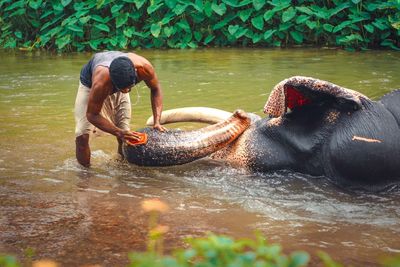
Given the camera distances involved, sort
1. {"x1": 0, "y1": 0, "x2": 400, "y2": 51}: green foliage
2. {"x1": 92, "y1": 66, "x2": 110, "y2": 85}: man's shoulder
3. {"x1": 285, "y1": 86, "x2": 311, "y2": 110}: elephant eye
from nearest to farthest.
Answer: {"x1": 285, "y1": 86, "x2": 311, "y2": 110}: elephant eye, {"x1": 92, "y1": 66, "x2": 110, "y2": 85}: man's shoulder, {"x1": 0, "y1": 0, "x2": 400, "y2": 51}: green foliage

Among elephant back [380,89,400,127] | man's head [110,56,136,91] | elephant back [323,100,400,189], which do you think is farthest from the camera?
man's head [110,56,136,91]

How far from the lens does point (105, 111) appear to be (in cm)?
575

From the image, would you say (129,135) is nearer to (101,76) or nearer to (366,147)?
(101,76)

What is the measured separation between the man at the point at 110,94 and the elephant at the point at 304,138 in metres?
0.22

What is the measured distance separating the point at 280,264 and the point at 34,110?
20.5 feet

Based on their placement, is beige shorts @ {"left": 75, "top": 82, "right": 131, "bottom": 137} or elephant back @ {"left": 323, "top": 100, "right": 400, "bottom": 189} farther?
beige shorts @ {"left": 75, "top": 82, "right": 131, "bottom": 137}

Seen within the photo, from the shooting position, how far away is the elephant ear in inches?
181

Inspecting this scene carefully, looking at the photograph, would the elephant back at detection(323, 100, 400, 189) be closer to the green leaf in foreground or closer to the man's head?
the man's head

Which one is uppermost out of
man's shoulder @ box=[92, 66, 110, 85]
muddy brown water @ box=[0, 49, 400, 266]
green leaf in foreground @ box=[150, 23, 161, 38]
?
man's shoulder @ box=[92, 66, 110, 85]

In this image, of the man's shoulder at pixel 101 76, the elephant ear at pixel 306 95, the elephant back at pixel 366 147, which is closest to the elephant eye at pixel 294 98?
the elephant ear at pixel 306 95

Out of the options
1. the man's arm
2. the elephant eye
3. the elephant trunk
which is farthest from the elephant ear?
the man's arm

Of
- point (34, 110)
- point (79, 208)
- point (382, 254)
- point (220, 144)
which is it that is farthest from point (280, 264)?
point (34, 110)

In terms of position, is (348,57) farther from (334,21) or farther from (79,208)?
(79,208)

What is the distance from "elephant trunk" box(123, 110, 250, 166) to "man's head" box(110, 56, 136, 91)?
381 millimetres
